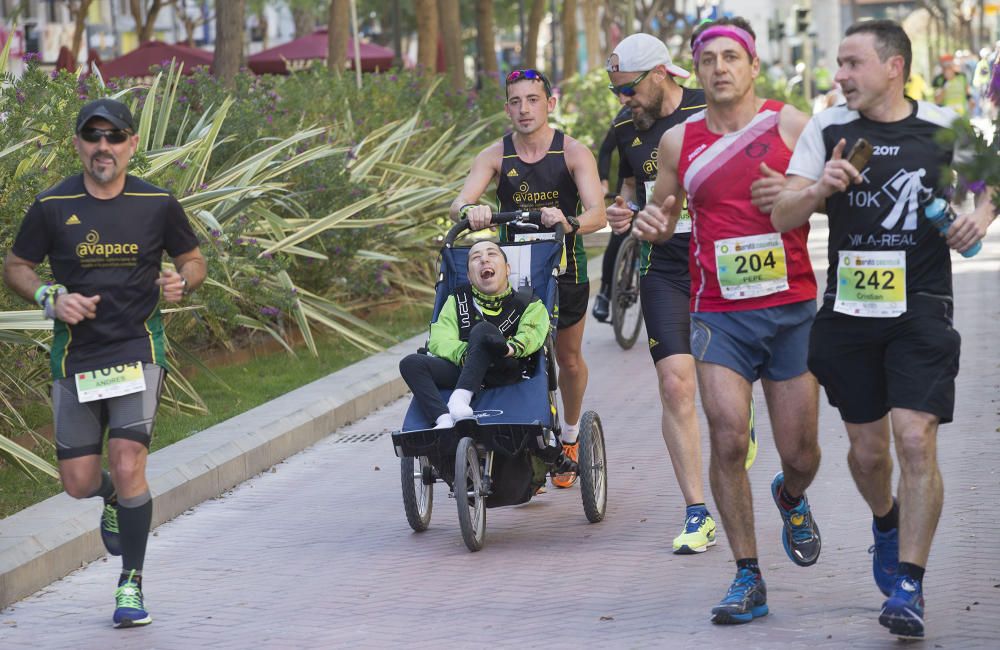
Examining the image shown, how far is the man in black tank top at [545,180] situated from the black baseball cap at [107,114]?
6.59 feet

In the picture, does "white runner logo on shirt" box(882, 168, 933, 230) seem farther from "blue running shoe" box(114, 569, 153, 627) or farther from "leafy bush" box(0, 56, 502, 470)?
"leafy bush" box(0, 56, 502, 470)

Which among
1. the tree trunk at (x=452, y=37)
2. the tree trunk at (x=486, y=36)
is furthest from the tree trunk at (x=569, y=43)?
the tree trunk at (x=452, y=37)

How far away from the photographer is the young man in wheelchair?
749cm

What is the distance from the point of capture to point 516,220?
795cm

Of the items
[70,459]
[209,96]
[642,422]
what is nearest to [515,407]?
[70,459]

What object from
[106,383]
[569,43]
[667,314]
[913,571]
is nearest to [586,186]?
[667,314]

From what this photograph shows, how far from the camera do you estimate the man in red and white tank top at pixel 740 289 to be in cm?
599

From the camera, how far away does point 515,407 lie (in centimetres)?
749

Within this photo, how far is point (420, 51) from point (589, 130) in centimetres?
274

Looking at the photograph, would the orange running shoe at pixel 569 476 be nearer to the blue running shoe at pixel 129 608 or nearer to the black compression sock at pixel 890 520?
the blue running shoe at pixel 129 608

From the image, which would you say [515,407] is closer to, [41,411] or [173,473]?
[173,473]

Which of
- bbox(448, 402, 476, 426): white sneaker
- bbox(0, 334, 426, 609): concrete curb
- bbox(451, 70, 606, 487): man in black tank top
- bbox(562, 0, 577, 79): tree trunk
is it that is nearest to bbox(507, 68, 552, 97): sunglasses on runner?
bbox(451, 70, 606, 487): man in black tank top

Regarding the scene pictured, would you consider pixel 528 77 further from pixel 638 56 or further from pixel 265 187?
pixel 265 187

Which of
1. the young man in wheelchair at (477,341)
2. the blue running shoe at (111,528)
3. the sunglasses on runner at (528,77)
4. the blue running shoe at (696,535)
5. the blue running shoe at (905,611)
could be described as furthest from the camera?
the sunglasses on runner at (528,77)
